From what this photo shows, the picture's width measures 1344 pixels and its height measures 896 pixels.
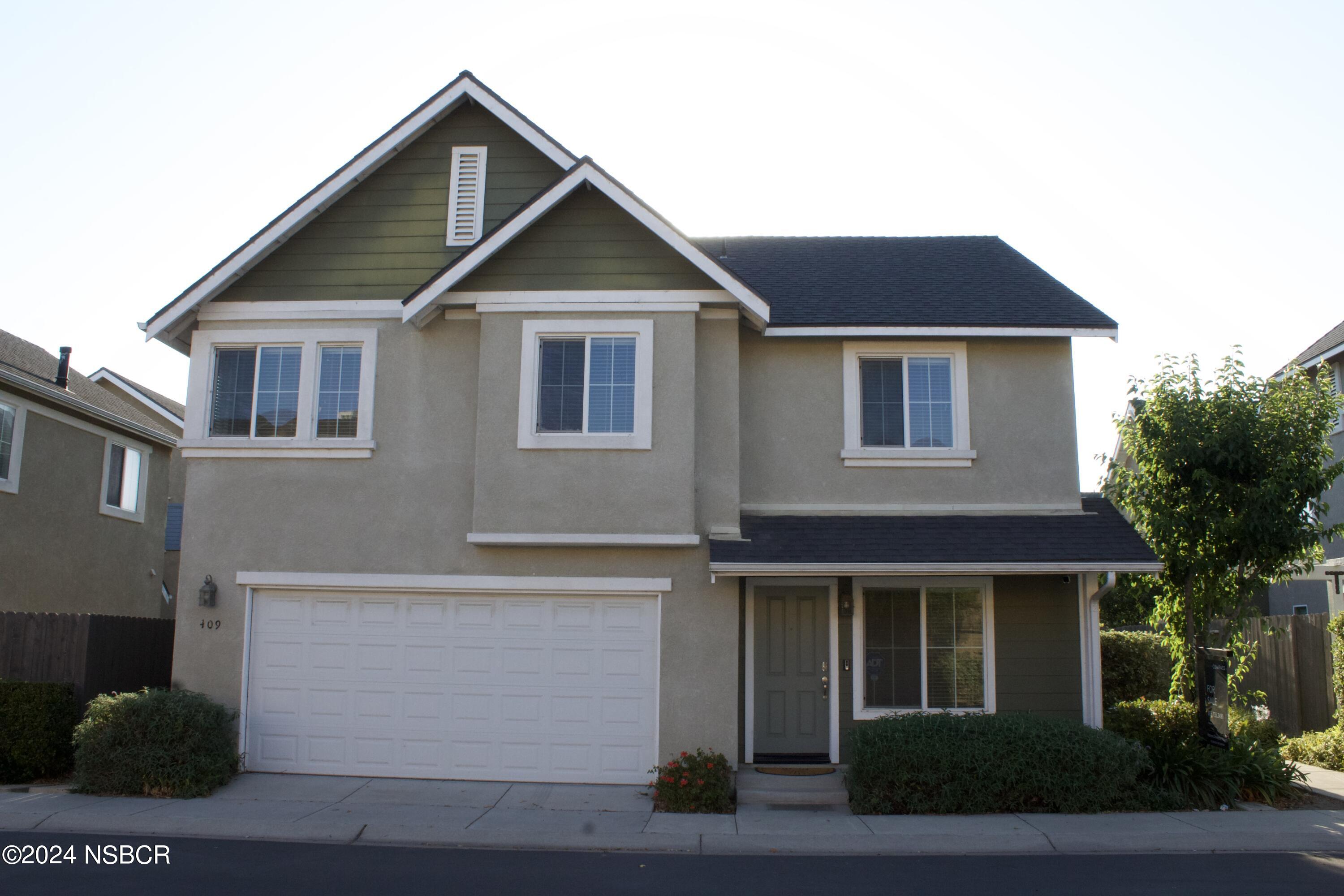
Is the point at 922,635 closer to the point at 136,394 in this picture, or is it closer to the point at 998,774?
the point at 998,774

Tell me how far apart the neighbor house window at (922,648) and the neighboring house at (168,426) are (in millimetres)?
18920

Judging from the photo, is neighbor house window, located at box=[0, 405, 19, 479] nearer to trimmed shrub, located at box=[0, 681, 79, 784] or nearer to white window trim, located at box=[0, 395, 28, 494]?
white window trim, located at box=[0, 395, 28, 494]

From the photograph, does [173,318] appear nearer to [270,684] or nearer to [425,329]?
[425,329]

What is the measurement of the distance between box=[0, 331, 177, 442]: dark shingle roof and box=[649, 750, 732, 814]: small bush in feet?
42.9

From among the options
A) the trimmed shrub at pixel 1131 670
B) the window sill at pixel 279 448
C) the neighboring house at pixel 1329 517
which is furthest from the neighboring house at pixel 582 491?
the neighboring house at pixel 1329 517

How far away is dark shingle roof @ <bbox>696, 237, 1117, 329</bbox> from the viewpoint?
12.7 meters

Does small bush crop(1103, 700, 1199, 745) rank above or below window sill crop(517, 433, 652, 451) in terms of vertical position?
below

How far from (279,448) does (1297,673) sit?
15.4 metres

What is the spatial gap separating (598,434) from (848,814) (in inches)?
198

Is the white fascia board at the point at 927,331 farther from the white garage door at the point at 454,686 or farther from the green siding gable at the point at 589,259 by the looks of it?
the white garage door at the point at 454,686

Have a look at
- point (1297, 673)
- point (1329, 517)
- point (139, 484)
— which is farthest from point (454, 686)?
point (1329, 517)

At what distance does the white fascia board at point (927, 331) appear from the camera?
12547mm

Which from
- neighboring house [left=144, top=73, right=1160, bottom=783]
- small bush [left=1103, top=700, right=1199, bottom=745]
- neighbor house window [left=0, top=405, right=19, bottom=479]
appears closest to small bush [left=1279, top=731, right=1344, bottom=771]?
small bush [left=1103, top=700, right=1199, bottom=745]

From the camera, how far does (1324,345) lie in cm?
1906
